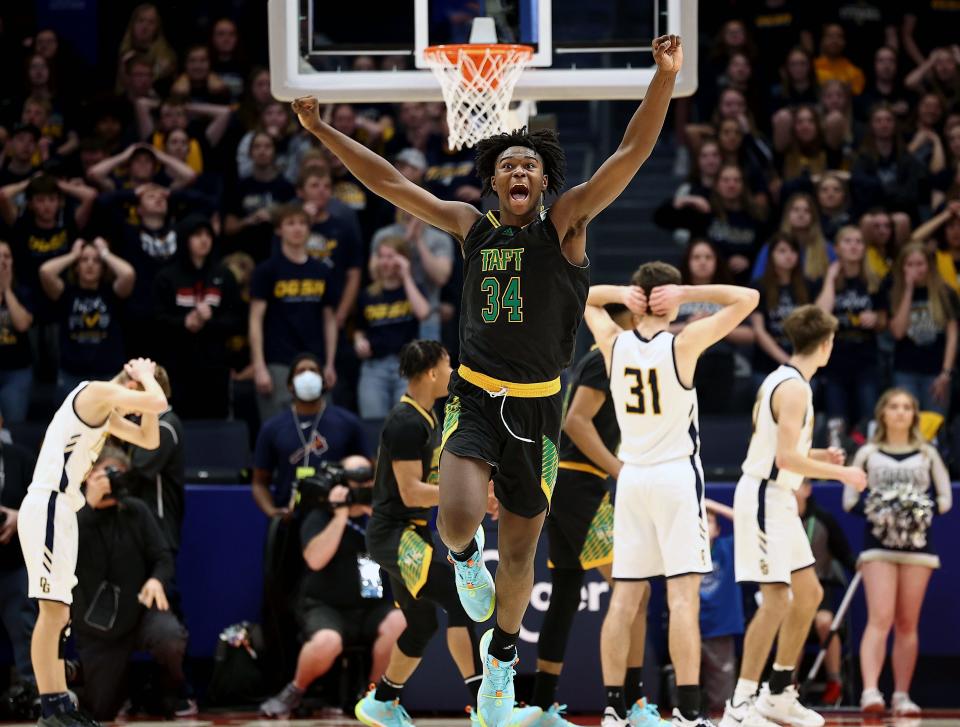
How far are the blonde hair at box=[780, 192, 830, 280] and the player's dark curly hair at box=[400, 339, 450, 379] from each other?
5.14 meters

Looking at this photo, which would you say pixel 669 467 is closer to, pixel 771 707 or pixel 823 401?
pixel 771 707

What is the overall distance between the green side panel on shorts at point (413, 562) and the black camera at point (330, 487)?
1.65 metres

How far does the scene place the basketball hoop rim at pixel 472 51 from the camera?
8375 mm

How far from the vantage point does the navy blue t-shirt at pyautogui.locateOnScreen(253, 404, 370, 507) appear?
10.5 metres

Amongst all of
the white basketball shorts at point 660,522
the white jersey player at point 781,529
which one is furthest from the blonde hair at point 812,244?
the white basketball shorts at point 660,522

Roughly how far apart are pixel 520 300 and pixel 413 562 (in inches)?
82.3

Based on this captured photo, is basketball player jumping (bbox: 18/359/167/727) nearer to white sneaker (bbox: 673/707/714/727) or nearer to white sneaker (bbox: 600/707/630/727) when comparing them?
white sneaker (bbox: 600/707/630/727)

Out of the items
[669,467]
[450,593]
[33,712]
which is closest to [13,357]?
[33,712]

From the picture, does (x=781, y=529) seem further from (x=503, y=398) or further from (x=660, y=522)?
(x=503, y=398)

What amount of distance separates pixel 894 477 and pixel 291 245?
15.8ft

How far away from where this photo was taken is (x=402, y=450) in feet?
26.6

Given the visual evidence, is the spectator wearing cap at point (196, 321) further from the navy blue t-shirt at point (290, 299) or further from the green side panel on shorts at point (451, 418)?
the green side panel on shorts at point (451, 418)

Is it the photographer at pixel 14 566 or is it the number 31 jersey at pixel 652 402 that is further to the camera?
the photographer at pixel 14 566

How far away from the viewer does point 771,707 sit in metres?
8.55
